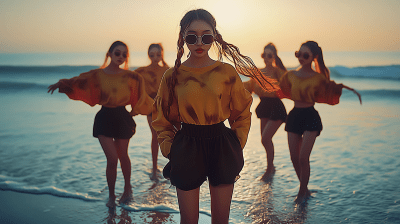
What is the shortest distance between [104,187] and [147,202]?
38.9 inches

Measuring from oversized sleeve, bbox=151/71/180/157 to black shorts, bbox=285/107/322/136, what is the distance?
2.43 m

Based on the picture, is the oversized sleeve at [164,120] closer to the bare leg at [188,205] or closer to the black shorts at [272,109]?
the bare leg at [188,205]

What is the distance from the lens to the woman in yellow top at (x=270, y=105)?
18.8 feet

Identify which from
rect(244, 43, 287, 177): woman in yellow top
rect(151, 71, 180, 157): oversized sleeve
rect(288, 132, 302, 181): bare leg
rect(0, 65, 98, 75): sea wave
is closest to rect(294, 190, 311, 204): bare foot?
rect(288, 132, 302, 181): bare leg

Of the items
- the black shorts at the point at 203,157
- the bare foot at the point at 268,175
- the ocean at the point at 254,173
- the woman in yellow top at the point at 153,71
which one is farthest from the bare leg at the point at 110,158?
the bare foot at the point at 268,175

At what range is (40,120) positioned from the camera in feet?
36.3

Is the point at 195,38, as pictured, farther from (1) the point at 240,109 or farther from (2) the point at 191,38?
(1) the point at 240,109

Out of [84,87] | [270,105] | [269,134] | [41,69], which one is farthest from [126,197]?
[41,69]

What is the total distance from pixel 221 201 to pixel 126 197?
2658 millimetres

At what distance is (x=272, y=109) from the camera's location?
5742mm

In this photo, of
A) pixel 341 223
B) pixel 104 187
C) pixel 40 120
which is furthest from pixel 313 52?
pixel 40 120

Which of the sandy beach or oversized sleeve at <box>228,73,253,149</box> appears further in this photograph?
the sandy beach

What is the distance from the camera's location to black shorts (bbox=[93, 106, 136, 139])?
4425mm

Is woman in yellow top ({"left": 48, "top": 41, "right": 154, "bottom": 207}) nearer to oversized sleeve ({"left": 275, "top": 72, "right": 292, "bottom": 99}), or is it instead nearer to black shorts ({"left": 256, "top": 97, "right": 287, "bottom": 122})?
oversized sleeve ({"left": 275, "top": 72, "right": 292, "bottom": 99})
